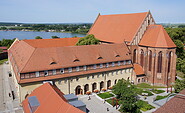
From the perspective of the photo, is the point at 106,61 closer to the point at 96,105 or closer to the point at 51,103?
the point at 96,105

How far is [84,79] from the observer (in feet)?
122

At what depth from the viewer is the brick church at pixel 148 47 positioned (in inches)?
1640

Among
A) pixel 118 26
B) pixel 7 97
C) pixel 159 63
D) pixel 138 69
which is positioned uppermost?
pixel 118 26

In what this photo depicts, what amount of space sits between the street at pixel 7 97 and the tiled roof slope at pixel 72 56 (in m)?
6.38

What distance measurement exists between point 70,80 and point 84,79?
9.89 feet

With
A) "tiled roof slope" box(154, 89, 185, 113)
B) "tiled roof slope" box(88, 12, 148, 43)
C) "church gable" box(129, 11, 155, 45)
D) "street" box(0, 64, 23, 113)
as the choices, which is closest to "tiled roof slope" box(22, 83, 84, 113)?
"street" box(0, 64, 23, 113)

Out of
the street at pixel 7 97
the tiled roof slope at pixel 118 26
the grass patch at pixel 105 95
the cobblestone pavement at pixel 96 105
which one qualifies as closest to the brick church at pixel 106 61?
the tiled roof slope at pixel 118 26

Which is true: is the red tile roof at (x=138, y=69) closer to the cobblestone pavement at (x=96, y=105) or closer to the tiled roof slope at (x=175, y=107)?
the cobblestone pavement at (x=96, y=105)

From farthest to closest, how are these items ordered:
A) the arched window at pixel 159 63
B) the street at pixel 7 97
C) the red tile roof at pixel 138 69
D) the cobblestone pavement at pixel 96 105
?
1. the red tile roof at pixel 138 69
2. the arched window at pixel 159 63
3. the cobblestone pavement at pixel 96 105
4. the street at pixel 7 97

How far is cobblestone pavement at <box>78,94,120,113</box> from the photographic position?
101ft

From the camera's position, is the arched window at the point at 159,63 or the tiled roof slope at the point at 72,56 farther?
the arched window at the point at 159,63

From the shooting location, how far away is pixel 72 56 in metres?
37.2

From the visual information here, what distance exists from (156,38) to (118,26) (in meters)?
13.3

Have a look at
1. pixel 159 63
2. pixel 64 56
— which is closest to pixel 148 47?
pixel 159 63
